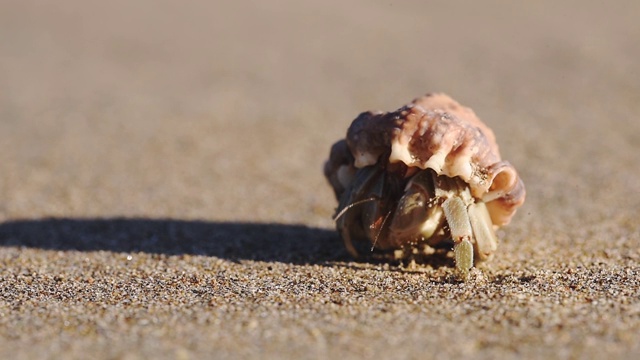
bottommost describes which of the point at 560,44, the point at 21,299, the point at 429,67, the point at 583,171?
the point at 21,299

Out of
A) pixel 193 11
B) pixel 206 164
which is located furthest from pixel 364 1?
pixel 206 164

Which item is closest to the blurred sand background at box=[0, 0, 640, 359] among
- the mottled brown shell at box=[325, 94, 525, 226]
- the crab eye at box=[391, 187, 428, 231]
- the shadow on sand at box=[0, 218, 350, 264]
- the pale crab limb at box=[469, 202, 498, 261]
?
the shadow on sand at box=[0, 218, 350, 264]

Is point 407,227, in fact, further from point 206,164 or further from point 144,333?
point 206,164

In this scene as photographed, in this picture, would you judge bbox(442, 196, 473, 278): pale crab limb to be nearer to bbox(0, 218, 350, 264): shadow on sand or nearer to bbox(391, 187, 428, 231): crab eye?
bbox(391, 187, 428, 231): crab eye

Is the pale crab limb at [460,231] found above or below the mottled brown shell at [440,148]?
below

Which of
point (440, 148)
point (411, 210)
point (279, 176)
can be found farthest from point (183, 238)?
point (440, 148)

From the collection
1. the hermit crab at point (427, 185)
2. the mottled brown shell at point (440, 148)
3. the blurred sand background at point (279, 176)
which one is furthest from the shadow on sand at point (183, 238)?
the mottled brown shell at point (440, 148)

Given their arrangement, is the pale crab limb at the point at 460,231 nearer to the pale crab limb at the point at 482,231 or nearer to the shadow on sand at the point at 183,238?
the pale crab limb at the point at 482,231
